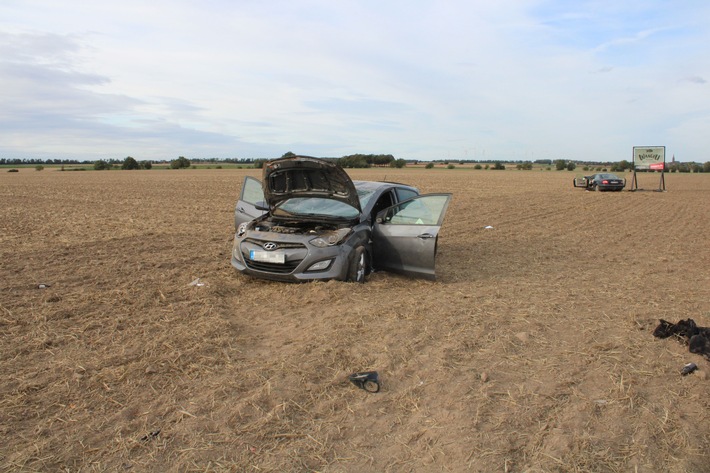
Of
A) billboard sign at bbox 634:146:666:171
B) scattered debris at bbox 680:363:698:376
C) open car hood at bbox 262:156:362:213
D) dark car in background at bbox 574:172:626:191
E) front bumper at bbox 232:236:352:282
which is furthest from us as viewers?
billboard sign at bbox 634:146:666:171

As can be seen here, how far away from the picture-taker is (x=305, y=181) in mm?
7445

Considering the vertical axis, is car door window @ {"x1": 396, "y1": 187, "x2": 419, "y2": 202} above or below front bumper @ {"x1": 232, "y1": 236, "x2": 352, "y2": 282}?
above

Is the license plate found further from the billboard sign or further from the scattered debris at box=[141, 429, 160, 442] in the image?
the billboard sign

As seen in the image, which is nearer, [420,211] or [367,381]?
[367,381]

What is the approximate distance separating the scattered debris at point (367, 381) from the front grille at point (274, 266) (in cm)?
282

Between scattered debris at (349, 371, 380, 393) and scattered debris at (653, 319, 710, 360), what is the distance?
296cm

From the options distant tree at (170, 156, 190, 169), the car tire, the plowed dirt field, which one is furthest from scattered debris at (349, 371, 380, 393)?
distant tree at (170, 156, 190, 169)

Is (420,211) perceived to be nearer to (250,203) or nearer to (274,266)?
(274,266)

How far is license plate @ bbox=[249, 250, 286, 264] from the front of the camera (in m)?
6.65

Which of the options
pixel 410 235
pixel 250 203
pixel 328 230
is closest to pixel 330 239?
pixel 328 230

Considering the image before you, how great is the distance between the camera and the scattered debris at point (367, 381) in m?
3.89

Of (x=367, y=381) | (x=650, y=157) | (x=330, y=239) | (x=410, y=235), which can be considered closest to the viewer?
(x=367, y=381)

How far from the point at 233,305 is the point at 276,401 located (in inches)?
102

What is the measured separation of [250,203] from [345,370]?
5008mm
